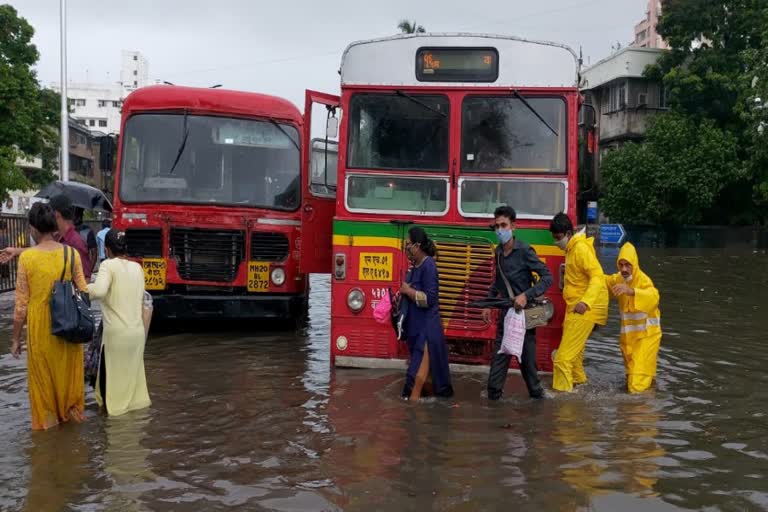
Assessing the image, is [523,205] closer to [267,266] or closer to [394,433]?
[394,433]

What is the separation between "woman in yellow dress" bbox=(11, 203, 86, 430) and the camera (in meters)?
6.76

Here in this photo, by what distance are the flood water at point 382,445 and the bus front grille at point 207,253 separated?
4.51 ft

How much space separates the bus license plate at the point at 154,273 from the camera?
11625mm

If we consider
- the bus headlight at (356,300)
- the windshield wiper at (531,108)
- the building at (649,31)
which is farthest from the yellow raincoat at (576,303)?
the building at (649,31)

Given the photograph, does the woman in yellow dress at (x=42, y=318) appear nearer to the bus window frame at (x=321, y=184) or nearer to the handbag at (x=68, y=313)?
the handbag at (x=68, y=313)

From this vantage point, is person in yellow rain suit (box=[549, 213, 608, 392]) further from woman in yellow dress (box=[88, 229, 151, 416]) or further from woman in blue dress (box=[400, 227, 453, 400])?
woman in yellow dress (box=[88, 229, 151, 416])

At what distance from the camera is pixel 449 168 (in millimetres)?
9195

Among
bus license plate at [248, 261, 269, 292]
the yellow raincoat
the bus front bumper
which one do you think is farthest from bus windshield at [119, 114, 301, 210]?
the yellow raincoat

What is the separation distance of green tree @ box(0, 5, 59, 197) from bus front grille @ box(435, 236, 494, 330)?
1957 cm

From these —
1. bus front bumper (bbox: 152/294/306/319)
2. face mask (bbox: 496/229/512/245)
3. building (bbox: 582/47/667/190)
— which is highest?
building (bbox: 582/47/667/190)

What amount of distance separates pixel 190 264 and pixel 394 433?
5555 millimetres

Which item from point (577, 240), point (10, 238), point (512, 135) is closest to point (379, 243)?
point (512, 135)

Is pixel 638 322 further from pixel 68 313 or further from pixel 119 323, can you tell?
pixel 68 313

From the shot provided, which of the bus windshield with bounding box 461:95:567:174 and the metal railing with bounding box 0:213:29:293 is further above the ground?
the bus windshield with bounding box 461:95:567:174
